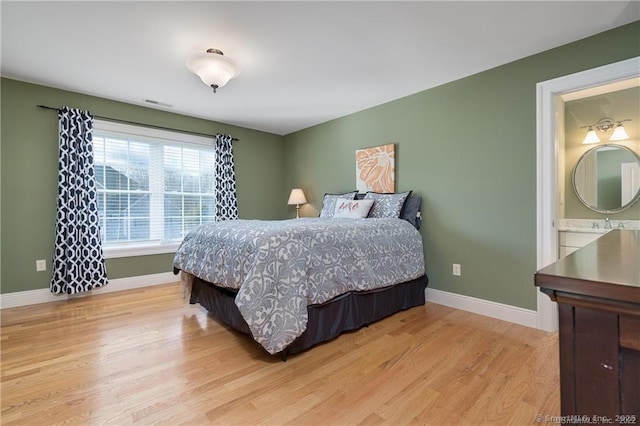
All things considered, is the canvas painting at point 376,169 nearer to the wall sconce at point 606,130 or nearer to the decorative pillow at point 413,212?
the decorative pillow at point 413,212

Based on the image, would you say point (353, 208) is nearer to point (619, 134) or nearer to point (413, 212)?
point (413, 212)

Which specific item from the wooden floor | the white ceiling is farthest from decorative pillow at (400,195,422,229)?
the white ceiling

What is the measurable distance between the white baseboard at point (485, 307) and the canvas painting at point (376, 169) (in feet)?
4.24

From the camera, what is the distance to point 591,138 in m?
3.15

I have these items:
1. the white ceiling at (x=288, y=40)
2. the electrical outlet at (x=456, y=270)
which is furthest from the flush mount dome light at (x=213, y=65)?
the electrical outlet at (x=456, y=270)

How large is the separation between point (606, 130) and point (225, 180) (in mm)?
4659

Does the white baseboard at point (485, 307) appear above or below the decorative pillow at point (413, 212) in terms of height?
below

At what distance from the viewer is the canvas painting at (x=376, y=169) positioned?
11.5 ft

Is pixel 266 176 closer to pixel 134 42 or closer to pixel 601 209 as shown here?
pixel 134 42

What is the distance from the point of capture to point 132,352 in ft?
6.71

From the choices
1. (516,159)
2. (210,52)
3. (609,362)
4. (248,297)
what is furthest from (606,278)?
(210,52)

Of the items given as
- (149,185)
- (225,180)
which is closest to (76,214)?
(149,185)

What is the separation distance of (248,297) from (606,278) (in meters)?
1.66

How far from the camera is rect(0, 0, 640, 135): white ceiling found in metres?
1.92
